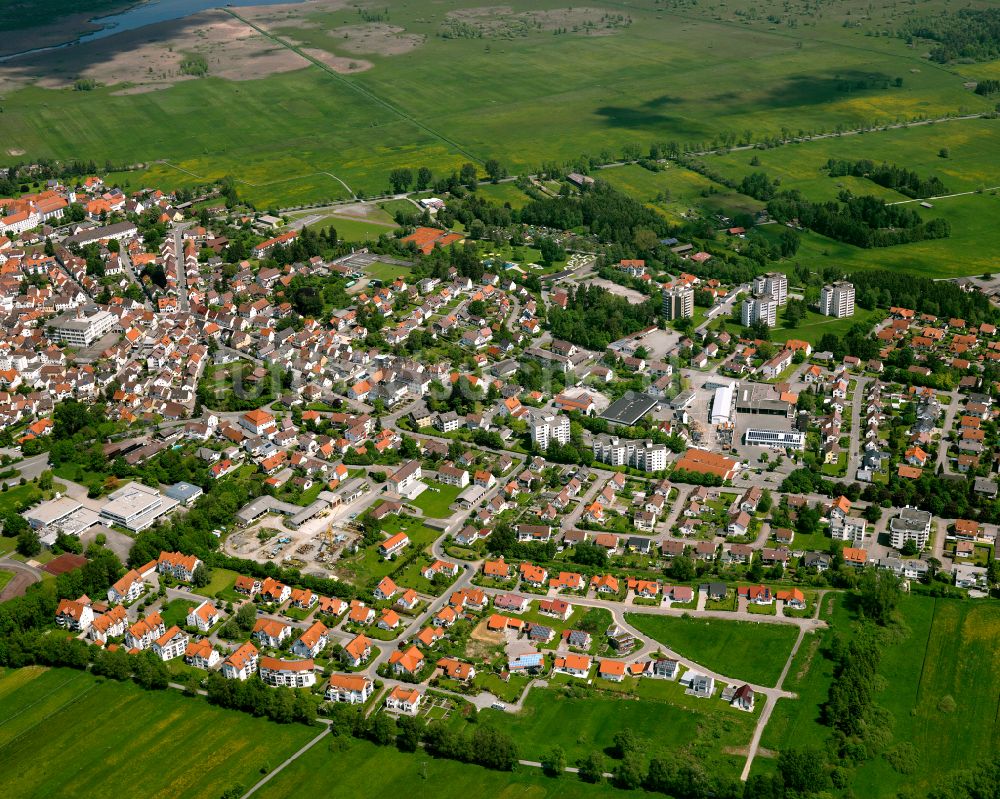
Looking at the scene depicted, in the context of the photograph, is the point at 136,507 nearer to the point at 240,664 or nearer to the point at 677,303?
the point at 240,664

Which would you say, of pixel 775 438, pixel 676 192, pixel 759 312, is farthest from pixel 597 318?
pixel 676 192

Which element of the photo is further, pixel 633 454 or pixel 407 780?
pixel 633 454

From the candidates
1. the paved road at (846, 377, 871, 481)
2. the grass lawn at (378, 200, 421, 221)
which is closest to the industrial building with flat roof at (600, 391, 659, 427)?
the paved road at (846, 377, 871, 481)

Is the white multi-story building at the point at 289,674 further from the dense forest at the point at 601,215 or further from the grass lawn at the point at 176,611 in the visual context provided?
the dense forest at the point at 601,215

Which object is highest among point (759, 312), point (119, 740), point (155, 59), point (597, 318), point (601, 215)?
point (155, 59)

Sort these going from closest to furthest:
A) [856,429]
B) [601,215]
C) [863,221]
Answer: [856,429], [601,215], [863,221]

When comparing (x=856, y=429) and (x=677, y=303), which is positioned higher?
(x=677, y=303)
